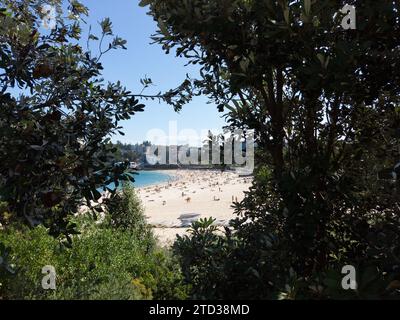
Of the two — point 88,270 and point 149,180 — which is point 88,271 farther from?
point 149,180

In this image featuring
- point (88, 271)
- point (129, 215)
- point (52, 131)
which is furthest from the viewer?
point (129, 215)

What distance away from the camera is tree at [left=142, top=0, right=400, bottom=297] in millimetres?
2561

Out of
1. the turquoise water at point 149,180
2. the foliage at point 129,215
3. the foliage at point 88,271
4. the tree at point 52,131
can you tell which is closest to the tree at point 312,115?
the tree at point 52,131

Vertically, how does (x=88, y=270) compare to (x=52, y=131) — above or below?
below

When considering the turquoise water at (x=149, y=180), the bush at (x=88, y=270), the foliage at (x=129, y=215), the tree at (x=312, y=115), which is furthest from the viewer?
the turquoise water at (x=149, y=180)

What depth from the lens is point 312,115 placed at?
3697 millimetres

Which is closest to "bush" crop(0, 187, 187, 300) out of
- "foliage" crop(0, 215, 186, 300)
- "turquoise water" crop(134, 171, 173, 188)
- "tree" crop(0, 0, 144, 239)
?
"foliage" crop(0, 215, 186, 300)

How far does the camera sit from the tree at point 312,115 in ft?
8.40

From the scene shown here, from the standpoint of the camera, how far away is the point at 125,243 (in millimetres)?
10227

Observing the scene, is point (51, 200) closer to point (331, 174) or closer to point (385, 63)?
point (331, 174)

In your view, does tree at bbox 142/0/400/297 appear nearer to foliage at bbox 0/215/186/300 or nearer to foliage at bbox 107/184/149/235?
foliage at bbox 0/215/186/300

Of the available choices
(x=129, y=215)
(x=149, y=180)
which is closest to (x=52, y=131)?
(x=129, y=215)

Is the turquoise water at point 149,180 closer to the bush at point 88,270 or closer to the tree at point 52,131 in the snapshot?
the bush at point 88,270
